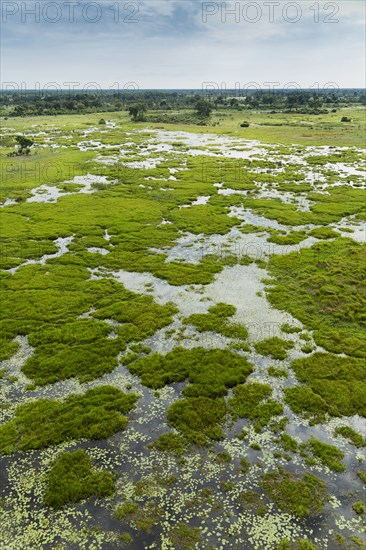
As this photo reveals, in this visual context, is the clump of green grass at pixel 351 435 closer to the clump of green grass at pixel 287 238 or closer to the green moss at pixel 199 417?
the green moss at pixel 199 417

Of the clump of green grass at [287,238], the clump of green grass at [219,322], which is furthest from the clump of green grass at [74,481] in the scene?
the clump of green grass at [287,238]

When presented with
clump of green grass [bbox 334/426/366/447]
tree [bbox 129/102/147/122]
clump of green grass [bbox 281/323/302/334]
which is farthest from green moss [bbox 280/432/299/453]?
tree [bbox 129/102/147/122]

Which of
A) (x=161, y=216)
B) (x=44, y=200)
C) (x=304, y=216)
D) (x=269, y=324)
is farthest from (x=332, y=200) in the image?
(x=44, y=200)

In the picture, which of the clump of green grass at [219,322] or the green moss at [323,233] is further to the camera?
the green moss at [323,233]

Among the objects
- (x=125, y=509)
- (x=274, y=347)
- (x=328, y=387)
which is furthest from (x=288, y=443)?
(x=125, y=509)

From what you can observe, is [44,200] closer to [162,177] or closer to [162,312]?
[162,177]

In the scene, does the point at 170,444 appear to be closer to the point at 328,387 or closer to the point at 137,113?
the point at 328,387

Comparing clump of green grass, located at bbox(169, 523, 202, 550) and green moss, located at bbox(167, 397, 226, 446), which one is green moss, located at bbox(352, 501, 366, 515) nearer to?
green moss, located at bbox(167, 397, 226, 446)
